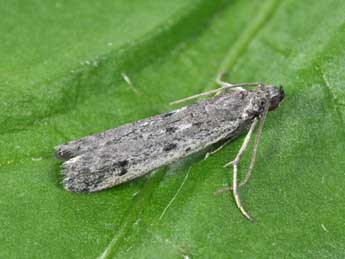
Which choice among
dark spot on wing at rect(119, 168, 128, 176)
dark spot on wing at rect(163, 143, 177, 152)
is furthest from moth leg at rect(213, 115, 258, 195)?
dark spot on wing at rect(119, 168, 128, 176)

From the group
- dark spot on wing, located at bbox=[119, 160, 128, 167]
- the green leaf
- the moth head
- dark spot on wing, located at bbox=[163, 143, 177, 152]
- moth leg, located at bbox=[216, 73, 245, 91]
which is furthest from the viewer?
moth leg, located at bbox=[216, 73, 245, 91]

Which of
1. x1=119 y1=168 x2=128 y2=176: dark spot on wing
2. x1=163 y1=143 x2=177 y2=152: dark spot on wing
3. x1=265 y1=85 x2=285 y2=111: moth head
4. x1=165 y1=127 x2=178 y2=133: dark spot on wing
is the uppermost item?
x1=265 y1=85 x2=285 y2=111: moth head

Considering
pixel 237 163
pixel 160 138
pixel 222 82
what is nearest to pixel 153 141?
pixel 160 138

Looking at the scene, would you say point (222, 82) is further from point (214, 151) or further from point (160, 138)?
point (160, 138)

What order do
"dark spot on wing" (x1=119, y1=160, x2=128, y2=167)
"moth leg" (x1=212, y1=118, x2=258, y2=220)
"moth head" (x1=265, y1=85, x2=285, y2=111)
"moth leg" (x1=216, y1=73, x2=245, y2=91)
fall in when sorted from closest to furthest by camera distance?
"moth leg" (x1=212, y1=118, x2=258, y2=220)
"dark spot on wing" (x1=119, y1=160, x2=128, y2=167)
"moth head" (x1=265, y1=85, x2=285, y2=111)
"moth leg" (x1=216, y1=73, x2=245, y2=91)

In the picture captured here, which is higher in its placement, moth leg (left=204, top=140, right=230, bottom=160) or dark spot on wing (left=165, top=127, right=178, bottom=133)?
dark spot on wing (left=165, top=127, right=178, bottom=133)

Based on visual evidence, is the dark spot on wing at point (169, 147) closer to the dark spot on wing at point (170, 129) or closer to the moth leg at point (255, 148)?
the dark spot on wing at point (170, 129)

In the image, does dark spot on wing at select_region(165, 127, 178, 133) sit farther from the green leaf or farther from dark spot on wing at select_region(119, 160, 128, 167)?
dark spot on wing at select_region(119, 160, 128, 167)

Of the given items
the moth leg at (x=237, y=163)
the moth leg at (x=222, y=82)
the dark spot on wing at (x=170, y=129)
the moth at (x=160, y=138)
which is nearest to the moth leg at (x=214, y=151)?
the moth at (x=160, y=138)
